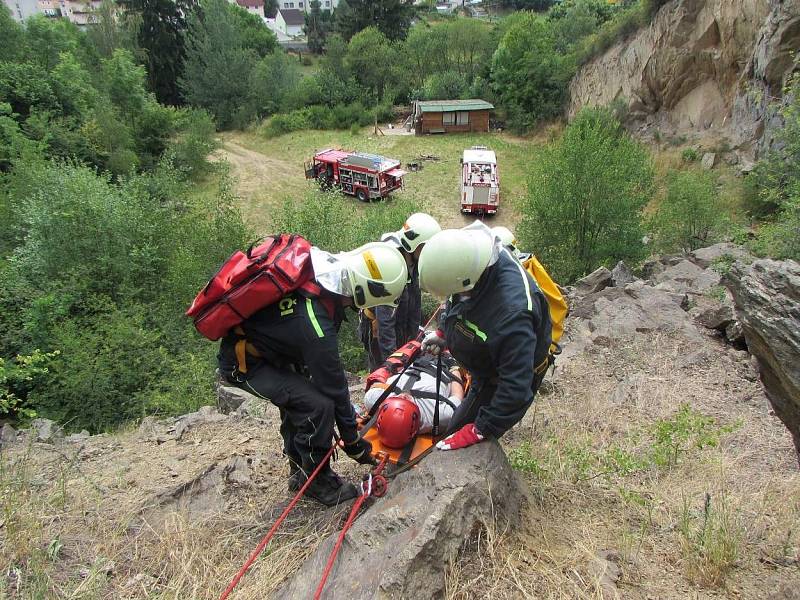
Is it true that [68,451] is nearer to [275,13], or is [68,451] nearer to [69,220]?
[69,220]

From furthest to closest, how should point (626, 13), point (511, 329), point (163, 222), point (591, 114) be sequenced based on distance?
point (626, 13), point (591, 114), point (163, 222), point (511, 329)

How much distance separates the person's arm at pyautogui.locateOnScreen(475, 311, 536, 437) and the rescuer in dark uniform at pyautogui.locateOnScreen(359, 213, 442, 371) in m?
2.52

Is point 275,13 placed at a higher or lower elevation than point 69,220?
higher

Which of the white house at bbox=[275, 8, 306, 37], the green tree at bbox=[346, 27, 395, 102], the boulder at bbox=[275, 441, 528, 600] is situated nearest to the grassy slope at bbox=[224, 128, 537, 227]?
the green tree at bbox=[346, 27, 395, 102]

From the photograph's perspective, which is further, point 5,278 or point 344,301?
point 5,278

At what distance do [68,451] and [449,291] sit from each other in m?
4.74

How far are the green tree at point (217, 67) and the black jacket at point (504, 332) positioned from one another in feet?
129

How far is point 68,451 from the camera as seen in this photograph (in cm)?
530

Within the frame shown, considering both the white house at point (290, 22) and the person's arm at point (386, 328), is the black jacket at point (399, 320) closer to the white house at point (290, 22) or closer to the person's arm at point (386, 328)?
the person's arm at point (386, 328)

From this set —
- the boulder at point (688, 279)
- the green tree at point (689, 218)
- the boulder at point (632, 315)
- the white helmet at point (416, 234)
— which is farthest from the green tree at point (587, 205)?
the white helmet at point (416, 234)

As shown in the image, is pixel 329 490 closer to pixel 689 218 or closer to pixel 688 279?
pixel 688 279

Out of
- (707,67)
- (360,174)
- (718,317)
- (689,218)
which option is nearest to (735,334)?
(718,317)

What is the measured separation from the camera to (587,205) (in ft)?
46.2

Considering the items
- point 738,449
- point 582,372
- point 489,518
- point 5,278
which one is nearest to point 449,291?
point 489,518
